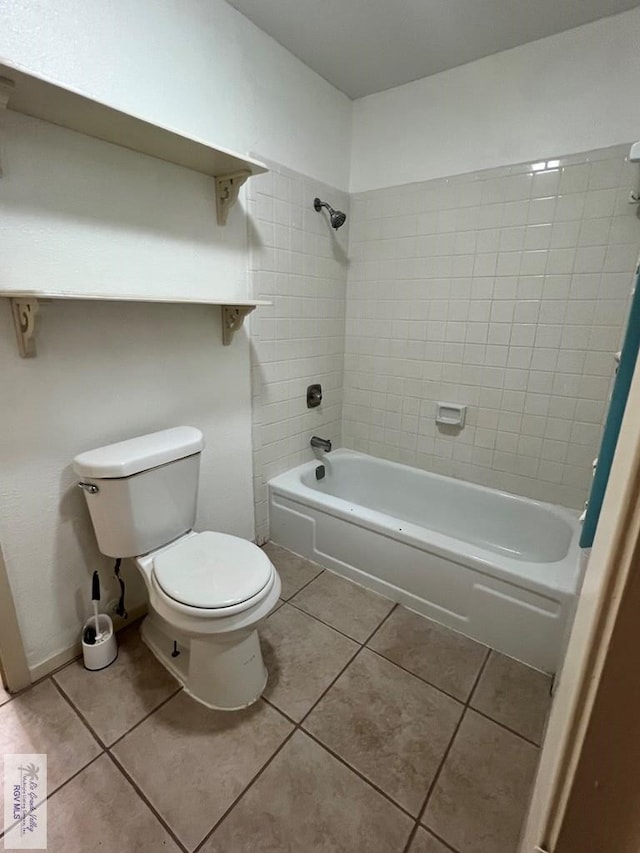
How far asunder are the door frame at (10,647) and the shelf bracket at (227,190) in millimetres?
1443

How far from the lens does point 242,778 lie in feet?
3.64

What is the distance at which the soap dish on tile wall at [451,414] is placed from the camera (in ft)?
6.97

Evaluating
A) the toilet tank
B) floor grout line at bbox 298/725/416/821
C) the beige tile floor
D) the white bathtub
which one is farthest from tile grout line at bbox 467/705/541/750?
the toilet tank

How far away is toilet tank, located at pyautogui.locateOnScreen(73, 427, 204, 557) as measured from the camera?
1.28 metres

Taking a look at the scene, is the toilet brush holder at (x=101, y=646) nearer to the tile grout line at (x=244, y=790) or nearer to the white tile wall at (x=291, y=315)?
the tile grout line at (x=244, y=790)

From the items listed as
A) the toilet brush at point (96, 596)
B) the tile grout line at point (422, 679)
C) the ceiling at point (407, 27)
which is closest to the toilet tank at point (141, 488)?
the toilet brush at point (96, 596)

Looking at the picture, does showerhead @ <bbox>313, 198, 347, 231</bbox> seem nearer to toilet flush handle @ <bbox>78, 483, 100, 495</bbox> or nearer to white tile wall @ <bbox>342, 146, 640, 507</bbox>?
white tile wall @ <bbox>342, 146, 640, 507</bbox>

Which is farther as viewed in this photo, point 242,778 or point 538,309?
point 538,309

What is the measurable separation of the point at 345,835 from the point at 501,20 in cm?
273

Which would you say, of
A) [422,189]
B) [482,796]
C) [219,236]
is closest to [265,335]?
[219,236]

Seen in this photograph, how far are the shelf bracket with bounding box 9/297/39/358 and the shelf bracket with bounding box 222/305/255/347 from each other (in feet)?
2.39

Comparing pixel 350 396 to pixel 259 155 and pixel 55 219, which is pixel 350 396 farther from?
pixel 55 219

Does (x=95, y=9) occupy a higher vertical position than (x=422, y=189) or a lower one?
higher

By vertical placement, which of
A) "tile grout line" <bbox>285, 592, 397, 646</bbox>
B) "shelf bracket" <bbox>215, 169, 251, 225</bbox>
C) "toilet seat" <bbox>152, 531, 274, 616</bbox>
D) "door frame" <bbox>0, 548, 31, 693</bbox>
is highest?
"shelf bracket" <bbox>215, 169, 251, 225</bbox>
